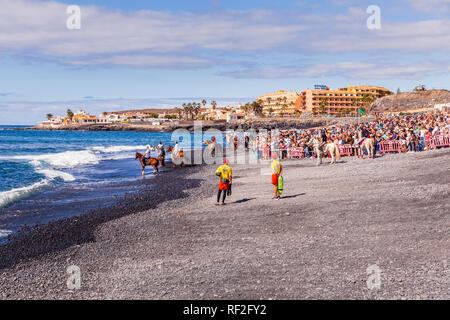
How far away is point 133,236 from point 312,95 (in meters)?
156

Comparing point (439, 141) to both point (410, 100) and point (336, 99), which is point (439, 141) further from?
point (336, 99)

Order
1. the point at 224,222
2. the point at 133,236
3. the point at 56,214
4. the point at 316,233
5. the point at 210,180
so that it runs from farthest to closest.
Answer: the point at 210,180, the point at 56,214, the point at 224,222, the point at 133,236, the point at 316,233

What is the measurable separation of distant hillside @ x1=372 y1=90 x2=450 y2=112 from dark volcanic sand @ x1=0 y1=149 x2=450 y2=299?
390 ft

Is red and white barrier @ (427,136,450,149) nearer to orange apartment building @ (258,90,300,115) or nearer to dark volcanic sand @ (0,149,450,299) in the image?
dark volcanic sand @ (0,149,450,299)

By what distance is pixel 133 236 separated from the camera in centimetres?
1134

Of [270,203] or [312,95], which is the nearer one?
[270,203]

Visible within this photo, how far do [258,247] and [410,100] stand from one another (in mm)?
132685

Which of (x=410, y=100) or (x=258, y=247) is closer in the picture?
(x=258, y=247)

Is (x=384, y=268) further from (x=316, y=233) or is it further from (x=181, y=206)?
(x=181, y=206)

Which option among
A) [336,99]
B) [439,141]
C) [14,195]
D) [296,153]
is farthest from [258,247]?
[336,99]

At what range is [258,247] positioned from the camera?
9.52 m

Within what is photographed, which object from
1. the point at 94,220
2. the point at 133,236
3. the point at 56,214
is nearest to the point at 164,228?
the point at 133,236

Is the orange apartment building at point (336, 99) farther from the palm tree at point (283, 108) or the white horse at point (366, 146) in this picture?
the white horse at point (366, 146)

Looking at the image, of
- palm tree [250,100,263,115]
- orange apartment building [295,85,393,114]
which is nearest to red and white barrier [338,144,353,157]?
orange apartment building [295,85,393,114]
